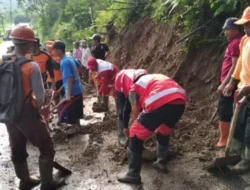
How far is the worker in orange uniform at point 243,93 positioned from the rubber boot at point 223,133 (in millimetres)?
249

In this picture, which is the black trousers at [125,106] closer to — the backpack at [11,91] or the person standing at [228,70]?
the person standing at [228,70]

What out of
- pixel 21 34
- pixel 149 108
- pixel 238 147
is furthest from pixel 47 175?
pixel 238 147

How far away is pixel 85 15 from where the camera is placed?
26109 mm

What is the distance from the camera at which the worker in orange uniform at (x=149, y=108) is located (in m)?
4.02

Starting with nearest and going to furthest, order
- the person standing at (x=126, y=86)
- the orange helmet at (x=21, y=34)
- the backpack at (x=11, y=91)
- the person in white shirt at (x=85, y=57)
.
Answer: the backpack at (x=11, y=91)
the orange helmet at (x=21, y=34)
the person standing at (x=126, y=86)
the person in white shirt at (x=85, y=57)

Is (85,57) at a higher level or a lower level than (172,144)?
lower

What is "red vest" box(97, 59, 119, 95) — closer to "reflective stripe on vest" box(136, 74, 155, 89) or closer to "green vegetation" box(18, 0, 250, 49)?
"green vegetation" box(18, 0, 250, 49)

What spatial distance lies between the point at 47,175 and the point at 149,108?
1.49 m

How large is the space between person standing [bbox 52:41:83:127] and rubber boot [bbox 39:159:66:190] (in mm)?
2237

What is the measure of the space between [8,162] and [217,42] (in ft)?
15.0

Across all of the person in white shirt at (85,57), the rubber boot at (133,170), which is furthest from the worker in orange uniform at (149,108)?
the person in white shirt at (85,57)

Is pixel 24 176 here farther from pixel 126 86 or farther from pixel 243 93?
pixel 243 93

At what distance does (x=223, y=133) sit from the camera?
16.3 feet

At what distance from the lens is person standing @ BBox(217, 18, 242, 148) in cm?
467
